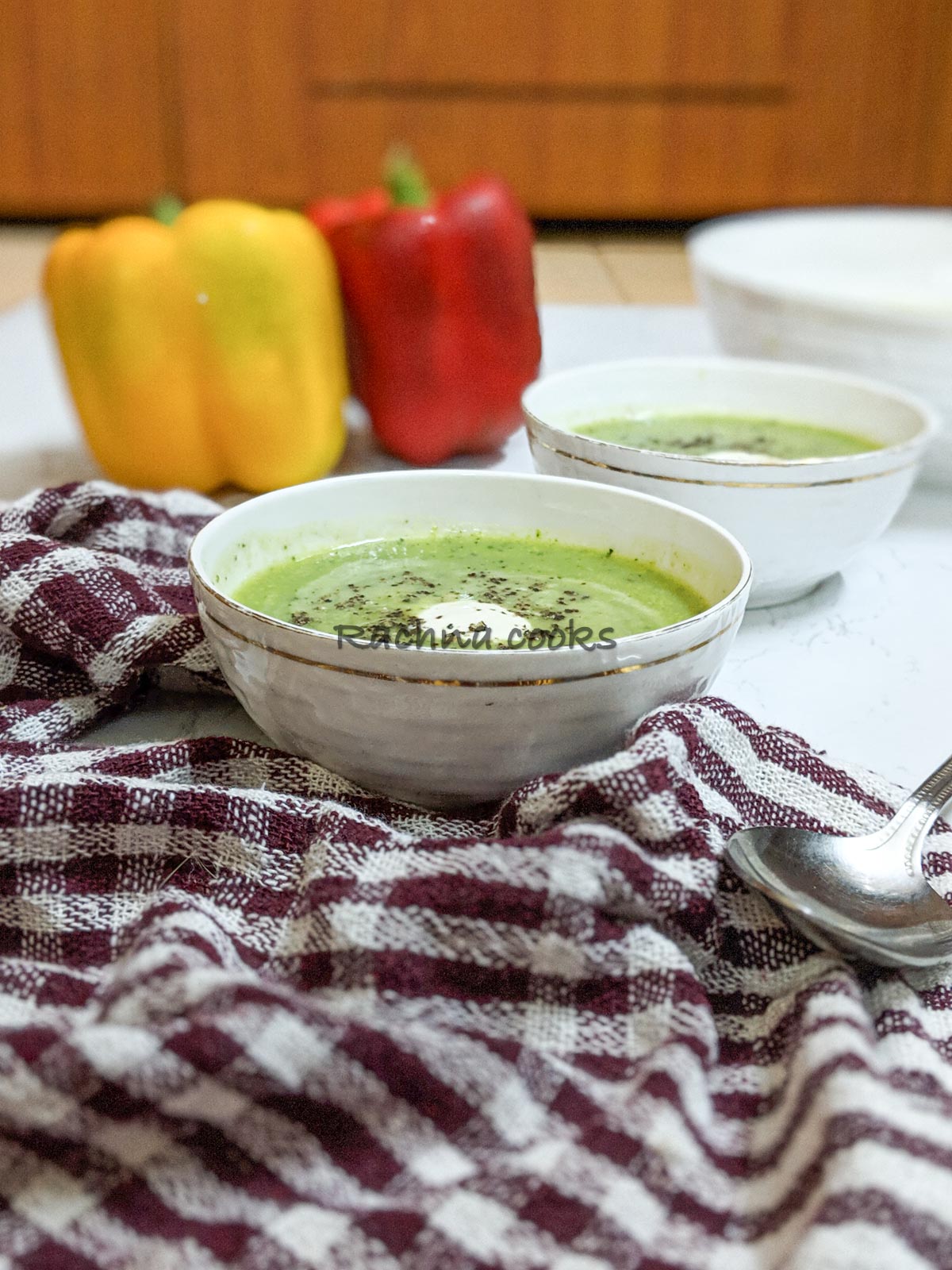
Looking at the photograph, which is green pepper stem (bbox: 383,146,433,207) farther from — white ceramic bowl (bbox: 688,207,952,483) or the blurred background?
the blurred background

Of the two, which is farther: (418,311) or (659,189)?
(659,189)

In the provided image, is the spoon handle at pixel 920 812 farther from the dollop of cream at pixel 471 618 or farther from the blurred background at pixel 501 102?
the blurred background at pixel 501 102

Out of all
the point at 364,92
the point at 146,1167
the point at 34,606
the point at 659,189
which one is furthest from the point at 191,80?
the point at 146,1167

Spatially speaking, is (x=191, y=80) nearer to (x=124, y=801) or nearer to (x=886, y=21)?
(x=886, y=21)

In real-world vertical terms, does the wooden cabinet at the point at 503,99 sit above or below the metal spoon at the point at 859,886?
above

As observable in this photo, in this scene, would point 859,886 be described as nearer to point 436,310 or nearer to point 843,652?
point 843,652

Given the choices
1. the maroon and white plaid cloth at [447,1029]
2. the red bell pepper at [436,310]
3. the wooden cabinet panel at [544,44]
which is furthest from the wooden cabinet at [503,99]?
the maroon and white plaid cloth at [447,1029]
